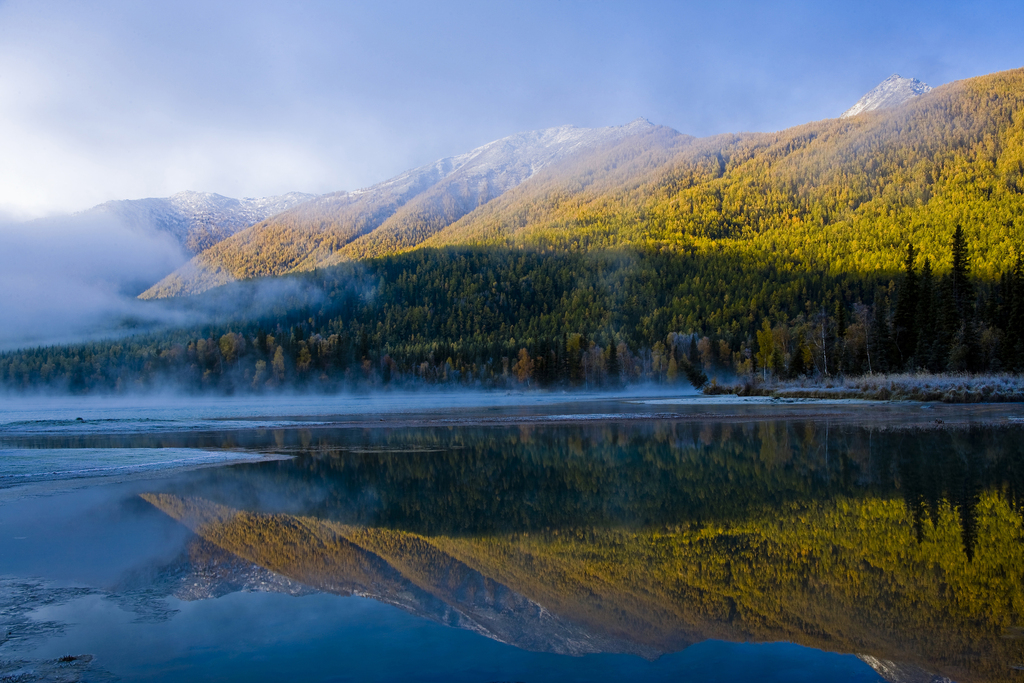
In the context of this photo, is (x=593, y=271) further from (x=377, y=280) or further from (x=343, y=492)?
(x=343, y=492)

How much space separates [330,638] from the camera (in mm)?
5953

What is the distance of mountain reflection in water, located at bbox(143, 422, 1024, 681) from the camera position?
6039 millimetres

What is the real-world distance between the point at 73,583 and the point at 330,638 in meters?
4.09

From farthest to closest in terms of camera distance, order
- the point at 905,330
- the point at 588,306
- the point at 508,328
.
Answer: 1. the point at 508,328
2. the point at 588,306
3. the point at 905,330

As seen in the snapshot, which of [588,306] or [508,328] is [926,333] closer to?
[588,306]

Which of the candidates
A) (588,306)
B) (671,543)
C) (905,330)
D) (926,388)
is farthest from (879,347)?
(588,306)

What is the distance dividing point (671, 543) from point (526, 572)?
2344 mm

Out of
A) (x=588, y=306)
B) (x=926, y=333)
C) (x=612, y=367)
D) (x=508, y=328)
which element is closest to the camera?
(x=926, y=333)

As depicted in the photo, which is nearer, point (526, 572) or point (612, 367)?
point (526, 572)

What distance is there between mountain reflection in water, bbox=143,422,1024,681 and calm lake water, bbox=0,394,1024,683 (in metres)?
0.04

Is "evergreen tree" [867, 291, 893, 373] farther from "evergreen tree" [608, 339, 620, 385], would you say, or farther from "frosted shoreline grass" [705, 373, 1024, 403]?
"evergreen tree" [608, 339, 620, 385]

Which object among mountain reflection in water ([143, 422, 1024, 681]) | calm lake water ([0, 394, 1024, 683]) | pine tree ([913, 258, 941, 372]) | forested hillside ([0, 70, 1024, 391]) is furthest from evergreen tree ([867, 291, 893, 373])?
calm lake water ([0, 394, 1024, 683])

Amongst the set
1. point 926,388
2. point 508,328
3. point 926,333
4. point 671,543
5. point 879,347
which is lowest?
point 926,388

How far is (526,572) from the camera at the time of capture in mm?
7855
